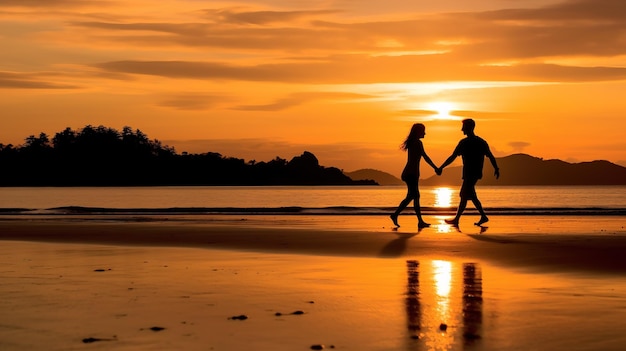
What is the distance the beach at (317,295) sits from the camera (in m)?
7.14

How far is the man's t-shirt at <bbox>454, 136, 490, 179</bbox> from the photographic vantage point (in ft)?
74.9

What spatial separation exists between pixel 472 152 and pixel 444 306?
14469mm

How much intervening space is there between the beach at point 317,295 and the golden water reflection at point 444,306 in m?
0.02

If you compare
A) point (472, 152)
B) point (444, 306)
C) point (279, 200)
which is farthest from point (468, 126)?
point (279, 200)

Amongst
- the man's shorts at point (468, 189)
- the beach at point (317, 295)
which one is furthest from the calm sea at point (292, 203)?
the beach at point (317, 295)

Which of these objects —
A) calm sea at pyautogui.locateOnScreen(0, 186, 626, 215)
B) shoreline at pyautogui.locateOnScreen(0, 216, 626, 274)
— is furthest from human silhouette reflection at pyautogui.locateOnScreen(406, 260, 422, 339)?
calm sea at pyautogui.locateOnScreen(0, 186, 626, 215)

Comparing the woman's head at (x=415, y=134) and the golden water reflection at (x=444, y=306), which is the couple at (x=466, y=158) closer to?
the woman's head at (x=415, y=134)

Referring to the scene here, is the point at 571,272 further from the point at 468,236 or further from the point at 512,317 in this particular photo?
the point at 468,236

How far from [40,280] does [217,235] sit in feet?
31.5

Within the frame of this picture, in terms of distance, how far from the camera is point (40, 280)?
11.1 m

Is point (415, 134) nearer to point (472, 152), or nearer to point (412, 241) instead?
point (472, 152)

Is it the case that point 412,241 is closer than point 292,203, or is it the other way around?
point 412,241

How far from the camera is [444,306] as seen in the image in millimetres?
8734

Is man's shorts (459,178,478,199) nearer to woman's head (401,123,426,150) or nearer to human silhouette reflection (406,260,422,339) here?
woman's head (401,123,426,150)
